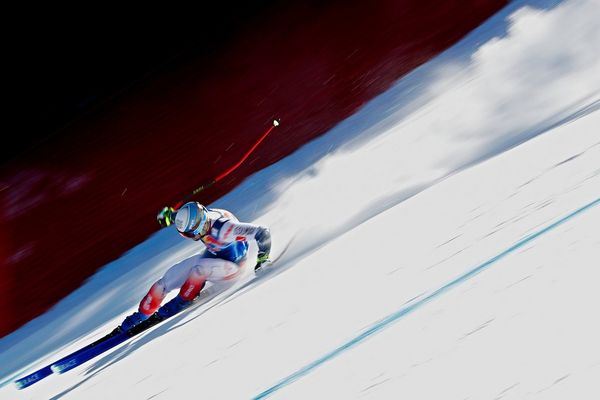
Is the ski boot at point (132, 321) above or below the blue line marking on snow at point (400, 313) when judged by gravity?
above

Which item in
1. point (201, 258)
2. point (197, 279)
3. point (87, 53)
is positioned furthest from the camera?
point (87, 53)

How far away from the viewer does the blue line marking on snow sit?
226cm

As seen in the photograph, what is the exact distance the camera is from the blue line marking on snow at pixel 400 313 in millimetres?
2259

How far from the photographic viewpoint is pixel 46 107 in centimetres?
564

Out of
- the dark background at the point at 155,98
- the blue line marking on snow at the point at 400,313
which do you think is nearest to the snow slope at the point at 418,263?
the blue line marking on snow at the point at 400,313

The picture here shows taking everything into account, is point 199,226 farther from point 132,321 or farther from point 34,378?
point 34,378

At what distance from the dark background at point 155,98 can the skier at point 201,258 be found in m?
1.29

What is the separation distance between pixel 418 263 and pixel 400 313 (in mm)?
363

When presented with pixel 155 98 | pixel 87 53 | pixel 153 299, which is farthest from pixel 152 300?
pixel 87 53

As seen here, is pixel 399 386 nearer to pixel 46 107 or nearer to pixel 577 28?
pixel 577 28

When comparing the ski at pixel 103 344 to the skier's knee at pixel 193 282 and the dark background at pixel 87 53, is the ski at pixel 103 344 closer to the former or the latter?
the skier's knee at pixel 193 282

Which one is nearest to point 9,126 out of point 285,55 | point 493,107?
point 285,55

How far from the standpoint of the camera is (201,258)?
3.45 meters

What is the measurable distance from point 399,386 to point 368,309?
50cm
